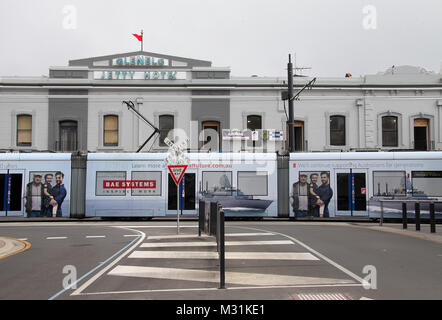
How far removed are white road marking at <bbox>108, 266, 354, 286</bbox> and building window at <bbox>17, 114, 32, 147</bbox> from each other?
72.7 ft

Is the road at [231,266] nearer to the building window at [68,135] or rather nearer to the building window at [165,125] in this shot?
the building window at [68,135]

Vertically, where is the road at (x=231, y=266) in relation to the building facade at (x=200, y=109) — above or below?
below

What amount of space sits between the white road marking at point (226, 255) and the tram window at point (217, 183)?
10.5m

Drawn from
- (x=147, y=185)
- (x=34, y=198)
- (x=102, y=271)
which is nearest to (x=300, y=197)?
(x=147, y=185)

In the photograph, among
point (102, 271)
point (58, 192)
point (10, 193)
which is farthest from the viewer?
point (58, 192)

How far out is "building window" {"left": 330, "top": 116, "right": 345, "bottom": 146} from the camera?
30.6 meters

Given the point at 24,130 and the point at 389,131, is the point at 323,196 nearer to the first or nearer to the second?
the point at 389,131

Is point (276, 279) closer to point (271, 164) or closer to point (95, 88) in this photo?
point (271, 164)

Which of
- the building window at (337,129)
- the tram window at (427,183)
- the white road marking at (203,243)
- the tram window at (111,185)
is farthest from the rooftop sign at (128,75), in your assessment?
the white road marking at (203,243)

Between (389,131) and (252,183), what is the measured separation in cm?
1196

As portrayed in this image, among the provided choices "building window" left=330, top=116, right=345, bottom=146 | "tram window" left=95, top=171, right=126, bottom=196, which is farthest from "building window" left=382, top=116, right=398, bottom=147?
"tram window" left=95, top=171, right=126, bottom=196

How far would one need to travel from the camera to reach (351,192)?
2248cm

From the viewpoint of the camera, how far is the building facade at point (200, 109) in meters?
29.9

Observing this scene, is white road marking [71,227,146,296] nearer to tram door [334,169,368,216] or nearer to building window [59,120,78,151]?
tram door [334,169,368,216]
